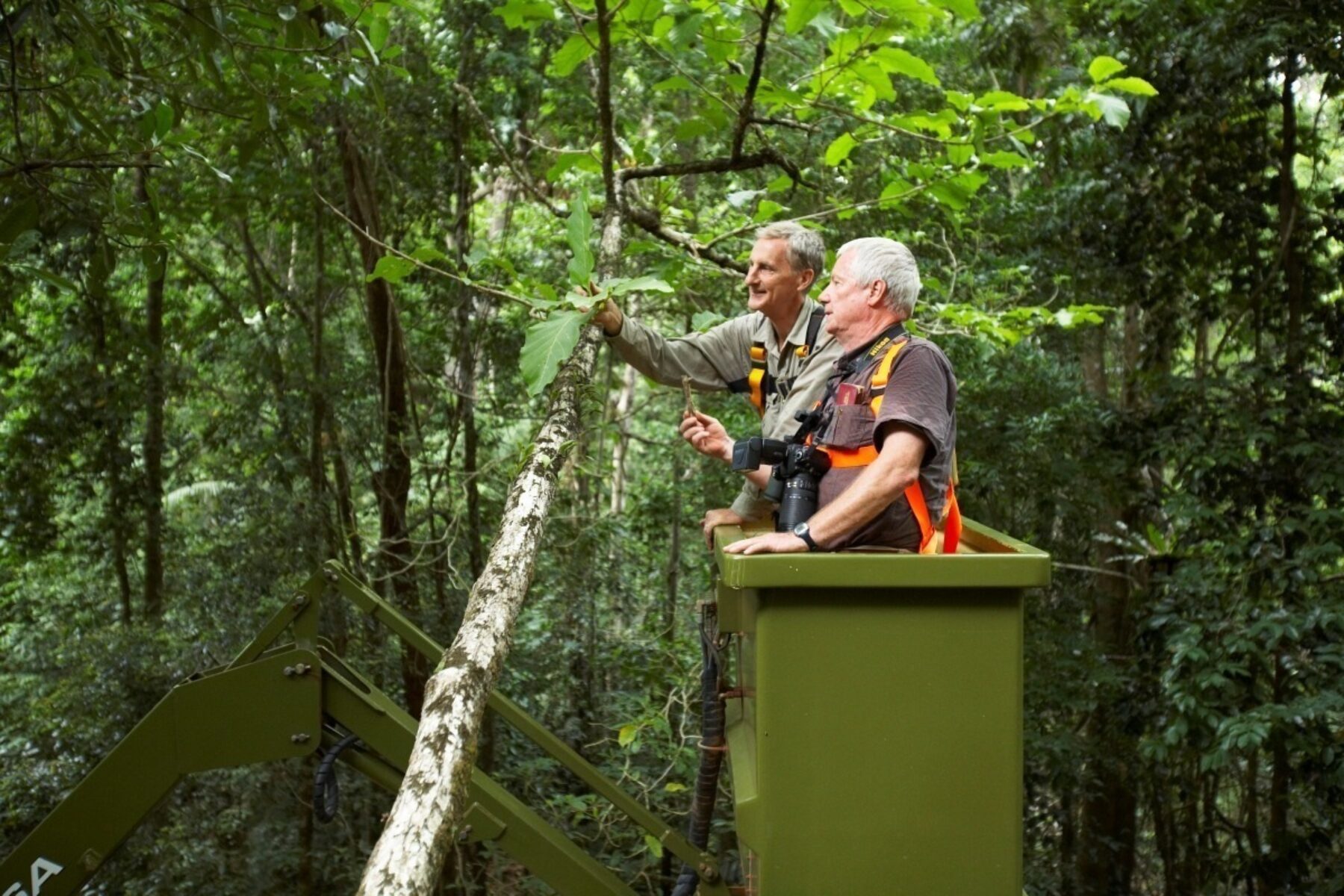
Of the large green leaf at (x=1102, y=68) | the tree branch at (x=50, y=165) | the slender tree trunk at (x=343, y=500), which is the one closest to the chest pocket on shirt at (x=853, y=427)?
the large green leaf at (x=1102, y=68)

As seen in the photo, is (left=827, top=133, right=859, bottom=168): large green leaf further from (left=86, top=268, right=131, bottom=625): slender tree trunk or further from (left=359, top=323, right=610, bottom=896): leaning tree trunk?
(left=86, top=268, right=131, bottom=625): slender tree trunk

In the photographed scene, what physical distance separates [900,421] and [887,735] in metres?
0.57

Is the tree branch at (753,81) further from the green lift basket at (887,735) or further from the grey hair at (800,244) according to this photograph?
the green lift basket at (887,735)

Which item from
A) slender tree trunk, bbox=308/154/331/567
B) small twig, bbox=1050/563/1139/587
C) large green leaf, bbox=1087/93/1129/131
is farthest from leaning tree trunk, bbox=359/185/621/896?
small twig, bbox=1050/563/1139/587

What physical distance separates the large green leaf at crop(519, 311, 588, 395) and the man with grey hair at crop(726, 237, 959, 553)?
453 millimetres

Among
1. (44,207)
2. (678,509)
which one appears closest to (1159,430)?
(678,509)

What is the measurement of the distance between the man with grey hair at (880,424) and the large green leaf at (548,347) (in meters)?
0.45

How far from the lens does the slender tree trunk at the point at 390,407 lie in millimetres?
5727

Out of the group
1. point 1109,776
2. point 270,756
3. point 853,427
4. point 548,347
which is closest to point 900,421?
point 853,427

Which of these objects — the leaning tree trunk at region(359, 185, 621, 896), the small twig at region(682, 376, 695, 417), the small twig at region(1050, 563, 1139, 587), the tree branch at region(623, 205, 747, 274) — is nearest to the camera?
the leaning tree trunk at region(359, 185, 621, 896)

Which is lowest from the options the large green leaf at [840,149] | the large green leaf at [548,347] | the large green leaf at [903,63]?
the large green leaf at [548,347]

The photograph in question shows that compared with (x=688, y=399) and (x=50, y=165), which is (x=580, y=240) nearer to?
(x=688, y=399)

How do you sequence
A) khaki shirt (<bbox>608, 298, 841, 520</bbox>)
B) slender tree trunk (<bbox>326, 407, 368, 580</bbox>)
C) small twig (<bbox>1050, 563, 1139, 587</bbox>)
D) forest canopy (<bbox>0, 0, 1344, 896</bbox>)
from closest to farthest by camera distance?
khaki shirt (<bbox>608, 298, 841, 520</bbox>) → forest canopy (<bbox>0, 0, 1344, 896</bbox>) → slender tree trunk (<bbox>326, 407, 368, 580</bbox>) → small twig (<bbox>1050, 563, 1139, 587</bbox>)

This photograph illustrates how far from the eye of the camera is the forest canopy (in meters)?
5.45
